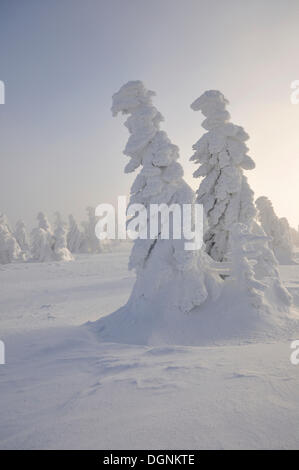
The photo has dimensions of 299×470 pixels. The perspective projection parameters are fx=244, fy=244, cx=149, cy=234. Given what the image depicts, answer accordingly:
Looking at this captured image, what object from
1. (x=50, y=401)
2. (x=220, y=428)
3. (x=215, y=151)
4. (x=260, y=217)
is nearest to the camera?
(x=220, y=428)

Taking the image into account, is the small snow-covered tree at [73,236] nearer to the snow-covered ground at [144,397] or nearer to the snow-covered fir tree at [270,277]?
the snow-covered fir tree at [270,277]

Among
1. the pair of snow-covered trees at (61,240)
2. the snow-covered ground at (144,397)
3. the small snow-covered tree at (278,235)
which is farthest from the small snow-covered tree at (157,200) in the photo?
the pair of snow-covered trees at (61,240)

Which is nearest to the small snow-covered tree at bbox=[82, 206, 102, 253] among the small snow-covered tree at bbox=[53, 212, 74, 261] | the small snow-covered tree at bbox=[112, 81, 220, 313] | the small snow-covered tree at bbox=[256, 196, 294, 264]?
the small snow-covered tree at bbox=[53, 212, 74, 261]

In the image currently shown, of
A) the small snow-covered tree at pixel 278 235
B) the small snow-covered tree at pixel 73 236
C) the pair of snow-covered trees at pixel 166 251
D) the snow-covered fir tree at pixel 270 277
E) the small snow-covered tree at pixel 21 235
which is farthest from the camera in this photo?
the small snow-covered tree at pixel 73 236

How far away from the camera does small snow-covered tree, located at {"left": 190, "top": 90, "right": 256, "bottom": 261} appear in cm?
1282

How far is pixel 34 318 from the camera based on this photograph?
Answer: 11.9 m

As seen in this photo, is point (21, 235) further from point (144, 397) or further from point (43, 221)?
point (144, 397)

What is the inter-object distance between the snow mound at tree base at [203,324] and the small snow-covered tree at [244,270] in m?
0.28

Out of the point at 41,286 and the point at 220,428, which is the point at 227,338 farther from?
the point at 41,286

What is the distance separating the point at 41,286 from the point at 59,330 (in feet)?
43.3

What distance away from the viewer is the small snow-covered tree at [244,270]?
850cm

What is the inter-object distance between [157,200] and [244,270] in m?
4.08

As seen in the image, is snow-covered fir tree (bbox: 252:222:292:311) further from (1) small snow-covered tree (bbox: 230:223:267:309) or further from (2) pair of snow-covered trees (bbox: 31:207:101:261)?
(2) pair of snow-covered trees (bbox: 31:207:101:261)
